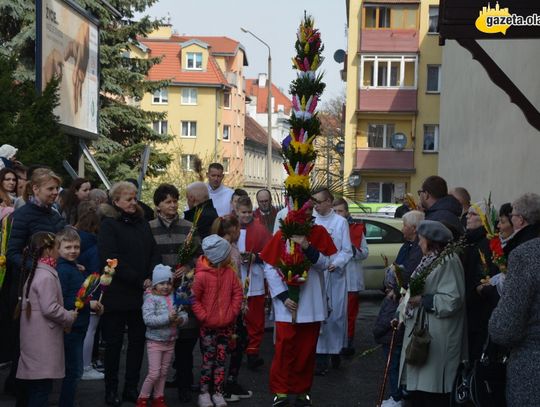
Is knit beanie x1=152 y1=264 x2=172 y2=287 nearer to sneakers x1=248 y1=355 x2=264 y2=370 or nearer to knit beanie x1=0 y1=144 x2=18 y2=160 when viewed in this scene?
sneakers x1=248 y1=355 x2=264 y2=370

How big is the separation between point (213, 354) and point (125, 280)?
1.01 m

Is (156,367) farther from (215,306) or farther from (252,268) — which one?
(252,268)

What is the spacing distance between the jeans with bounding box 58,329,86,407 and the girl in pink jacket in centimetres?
42

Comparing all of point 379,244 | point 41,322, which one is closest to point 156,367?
point 41,322

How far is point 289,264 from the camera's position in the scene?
27.6 ft

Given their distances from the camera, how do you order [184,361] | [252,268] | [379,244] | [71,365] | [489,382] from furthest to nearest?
[379,244], [252,268], [184,361], [71,365], [489,382]

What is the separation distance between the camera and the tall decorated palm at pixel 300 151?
8.38 meters

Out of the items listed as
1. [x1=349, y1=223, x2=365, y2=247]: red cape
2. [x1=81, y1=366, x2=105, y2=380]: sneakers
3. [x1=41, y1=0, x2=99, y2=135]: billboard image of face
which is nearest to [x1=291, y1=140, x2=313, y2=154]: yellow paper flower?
[x1=81, y1=366, x2=105, y2=380]: sneakers

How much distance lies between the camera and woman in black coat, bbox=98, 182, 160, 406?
837cm

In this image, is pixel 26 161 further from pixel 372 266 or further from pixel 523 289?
pixel 523 289

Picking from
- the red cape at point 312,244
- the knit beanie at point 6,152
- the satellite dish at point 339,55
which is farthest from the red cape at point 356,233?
the satellite dish at point 339,55

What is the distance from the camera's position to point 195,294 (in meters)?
8.39

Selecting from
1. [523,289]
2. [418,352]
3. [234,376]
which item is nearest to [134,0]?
[234,376]

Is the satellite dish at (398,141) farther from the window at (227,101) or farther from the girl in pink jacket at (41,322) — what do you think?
the girl in pink jacket at (41,322)
